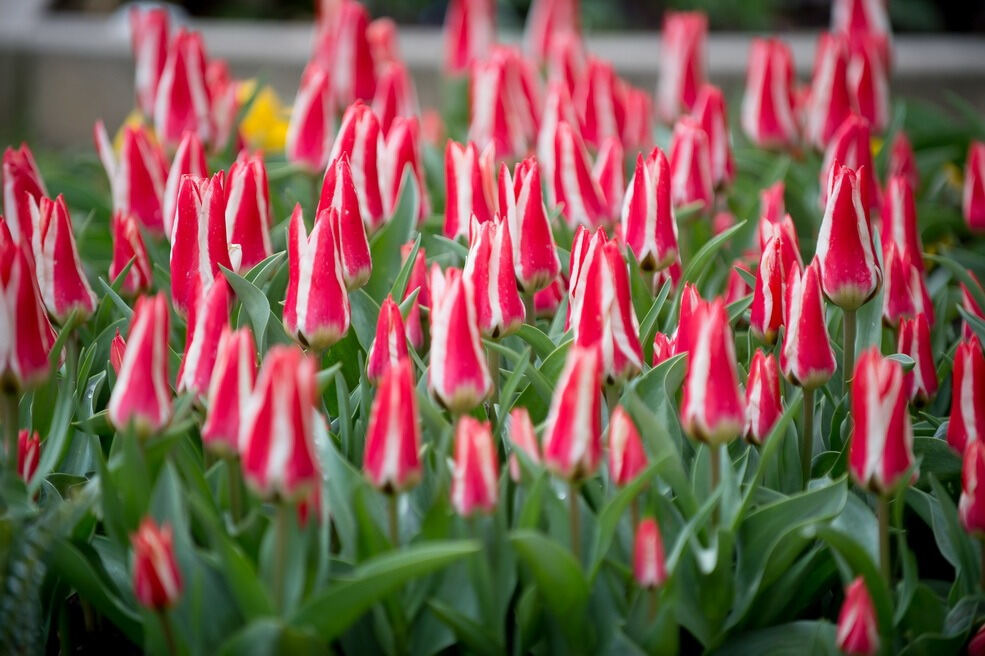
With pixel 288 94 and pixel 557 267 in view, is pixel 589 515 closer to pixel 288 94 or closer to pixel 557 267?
pixel 557 267

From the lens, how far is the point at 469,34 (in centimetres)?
325

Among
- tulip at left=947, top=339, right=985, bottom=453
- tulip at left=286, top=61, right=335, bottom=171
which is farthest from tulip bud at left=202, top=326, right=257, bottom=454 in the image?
tulip at left=286, top=61, right=335, bottom=171

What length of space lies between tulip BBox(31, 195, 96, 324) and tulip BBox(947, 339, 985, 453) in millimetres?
1092

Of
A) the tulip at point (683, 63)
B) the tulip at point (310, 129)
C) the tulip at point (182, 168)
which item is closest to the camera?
the tulip at point (182, 168)

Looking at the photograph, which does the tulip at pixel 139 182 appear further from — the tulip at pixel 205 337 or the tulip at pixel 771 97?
the tulip at pixel 771 97

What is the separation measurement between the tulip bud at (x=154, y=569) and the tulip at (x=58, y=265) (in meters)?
0.53

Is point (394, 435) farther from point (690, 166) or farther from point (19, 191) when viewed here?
point (690, 166)

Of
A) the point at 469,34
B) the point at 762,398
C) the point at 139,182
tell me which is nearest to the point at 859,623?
the point at 762,398

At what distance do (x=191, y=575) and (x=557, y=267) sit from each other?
634 millimetres

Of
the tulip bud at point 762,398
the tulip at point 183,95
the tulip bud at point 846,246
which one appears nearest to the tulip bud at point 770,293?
the tulip bud at point 846,246

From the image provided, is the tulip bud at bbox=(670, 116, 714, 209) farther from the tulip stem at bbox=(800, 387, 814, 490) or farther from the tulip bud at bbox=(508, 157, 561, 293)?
the tulip stem at bbox=(800, 387, 814, 490)

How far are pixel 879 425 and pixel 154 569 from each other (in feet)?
2.37

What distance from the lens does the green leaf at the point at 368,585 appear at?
1062mm

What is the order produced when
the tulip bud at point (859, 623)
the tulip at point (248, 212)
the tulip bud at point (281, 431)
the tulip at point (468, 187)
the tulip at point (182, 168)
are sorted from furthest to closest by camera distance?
the tulip at point (182, 168) < the tulip at point (468, 187) < the tulip at point (248, 212) < the tulip bud at point (859, 623) < the tulip bud at point (281, 431)
